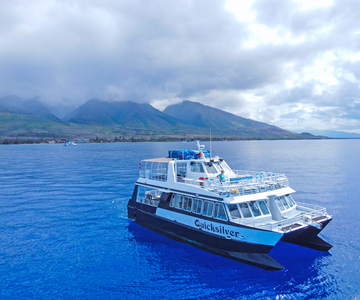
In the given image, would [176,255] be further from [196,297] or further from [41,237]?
[41,237]

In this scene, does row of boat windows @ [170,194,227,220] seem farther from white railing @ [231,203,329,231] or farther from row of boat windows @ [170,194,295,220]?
white railing @ [231,203,329,231]

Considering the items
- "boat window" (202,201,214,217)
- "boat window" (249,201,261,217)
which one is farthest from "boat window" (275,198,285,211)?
"boat window" (202,201,214,217)

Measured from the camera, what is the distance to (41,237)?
24500mm

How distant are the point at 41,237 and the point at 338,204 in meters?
36.5

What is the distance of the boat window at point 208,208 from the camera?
20747mm

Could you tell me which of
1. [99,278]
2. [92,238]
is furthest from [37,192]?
[99,278]

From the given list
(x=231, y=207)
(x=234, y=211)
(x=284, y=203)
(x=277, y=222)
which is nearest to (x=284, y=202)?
(x=284, y=203)

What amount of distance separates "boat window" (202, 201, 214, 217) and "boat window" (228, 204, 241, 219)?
5.27 feet

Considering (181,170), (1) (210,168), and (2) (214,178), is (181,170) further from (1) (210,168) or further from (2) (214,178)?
(2) (214,178)

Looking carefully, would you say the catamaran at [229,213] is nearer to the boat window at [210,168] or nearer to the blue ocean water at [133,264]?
the boat window at [210,168]

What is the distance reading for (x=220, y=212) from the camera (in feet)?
65.6

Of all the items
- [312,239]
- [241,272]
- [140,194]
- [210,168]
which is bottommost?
[241,272]

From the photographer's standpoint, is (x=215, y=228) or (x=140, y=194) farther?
(x=140, y=194)

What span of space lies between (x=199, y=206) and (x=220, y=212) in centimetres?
233
